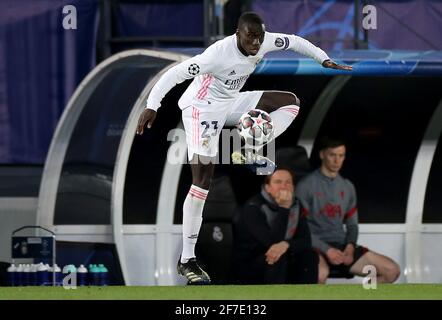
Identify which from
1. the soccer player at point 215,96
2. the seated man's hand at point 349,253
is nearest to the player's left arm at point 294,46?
the soccer player at point 215,96

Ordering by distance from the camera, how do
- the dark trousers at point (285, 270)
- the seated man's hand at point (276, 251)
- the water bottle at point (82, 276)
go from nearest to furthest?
the seated man's hand at point (276, 251) < the dark trousers at point (285, 270) < the water bottle at point (82, 276)

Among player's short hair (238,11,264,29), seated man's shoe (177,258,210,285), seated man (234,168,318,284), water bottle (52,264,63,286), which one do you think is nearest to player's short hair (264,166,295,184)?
seated man (234,168,318,284)

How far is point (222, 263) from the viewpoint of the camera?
17.8 metres

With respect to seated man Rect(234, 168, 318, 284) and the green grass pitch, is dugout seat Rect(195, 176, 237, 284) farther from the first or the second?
the green grass pitch

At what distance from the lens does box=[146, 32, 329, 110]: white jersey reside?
14.2 metres

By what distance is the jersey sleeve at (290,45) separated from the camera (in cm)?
1438

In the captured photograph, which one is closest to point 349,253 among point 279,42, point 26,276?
point 26,276

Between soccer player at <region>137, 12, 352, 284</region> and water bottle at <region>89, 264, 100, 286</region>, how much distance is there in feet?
8.29

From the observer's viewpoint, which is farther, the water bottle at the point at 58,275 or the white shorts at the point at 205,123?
the water bottle at the point at 58,275

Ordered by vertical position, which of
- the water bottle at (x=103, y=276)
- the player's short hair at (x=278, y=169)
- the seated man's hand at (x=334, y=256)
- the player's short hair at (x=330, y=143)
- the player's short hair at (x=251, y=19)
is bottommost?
the water bottle at (x=103, y=276)

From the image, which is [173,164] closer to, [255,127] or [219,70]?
[255,127]

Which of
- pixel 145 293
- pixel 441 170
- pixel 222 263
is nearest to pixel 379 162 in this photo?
pixel 441 170

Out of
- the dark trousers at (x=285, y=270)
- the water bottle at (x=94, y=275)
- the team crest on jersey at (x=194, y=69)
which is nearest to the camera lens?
the team crest on jersey at (x=194, y=69)

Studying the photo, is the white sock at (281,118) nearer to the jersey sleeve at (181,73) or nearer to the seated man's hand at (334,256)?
the jersey sleeve at (181,73)
